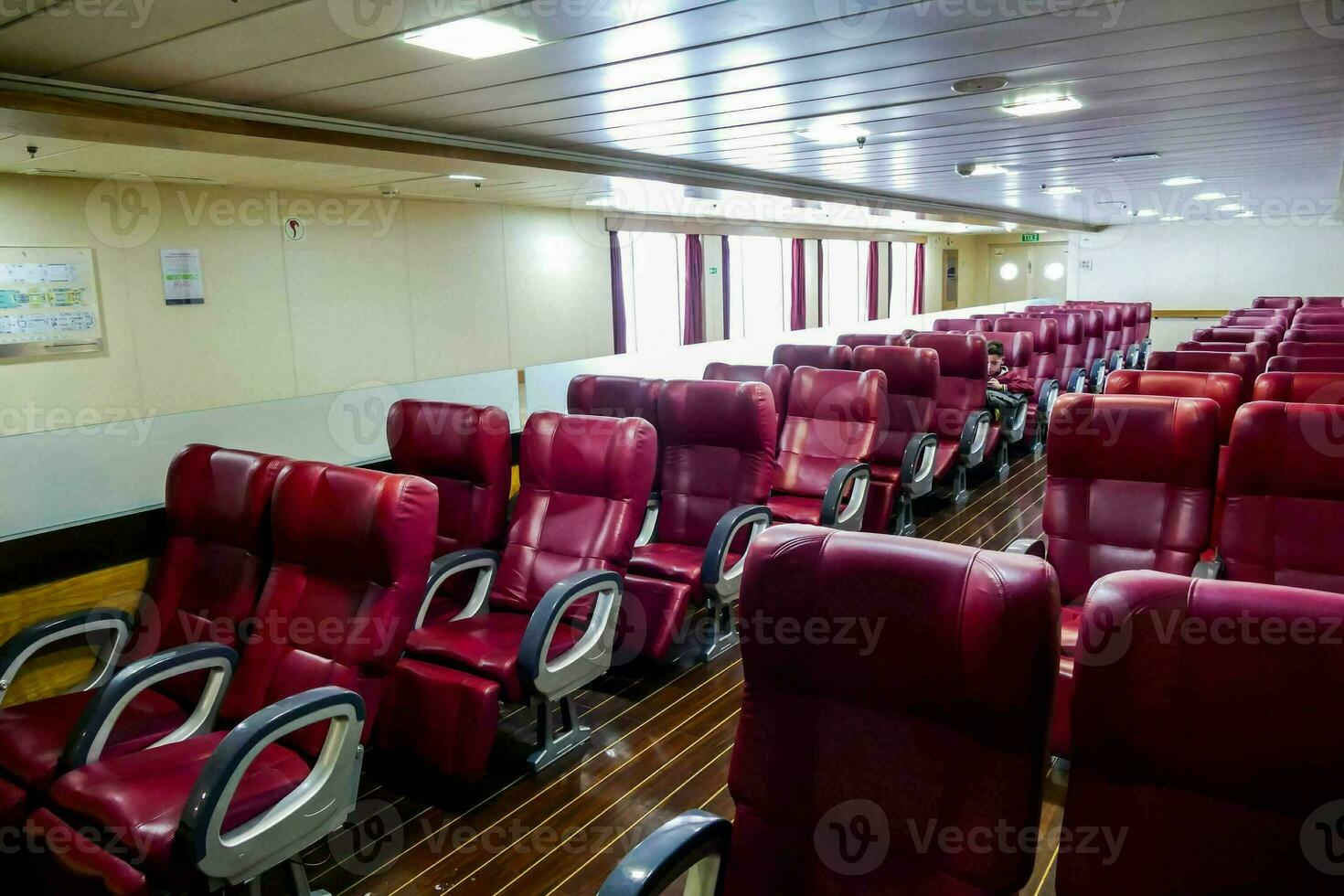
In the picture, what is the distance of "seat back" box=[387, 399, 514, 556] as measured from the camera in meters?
2.96

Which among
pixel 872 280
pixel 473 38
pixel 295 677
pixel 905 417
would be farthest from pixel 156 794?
pixel 872 280

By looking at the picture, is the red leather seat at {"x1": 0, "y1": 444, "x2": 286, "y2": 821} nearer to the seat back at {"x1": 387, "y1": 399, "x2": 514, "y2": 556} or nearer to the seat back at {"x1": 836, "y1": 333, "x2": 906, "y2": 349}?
the seat back at {"x1": 387, "y1": 399, "x2": 514, "y2": 556}

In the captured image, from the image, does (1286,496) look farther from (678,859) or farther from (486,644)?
(486,644)

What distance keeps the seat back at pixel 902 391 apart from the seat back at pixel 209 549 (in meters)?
3.32

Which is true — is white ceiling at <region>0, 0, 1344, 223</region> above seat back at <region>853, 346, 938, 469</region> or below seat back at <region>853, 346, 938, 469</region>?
above

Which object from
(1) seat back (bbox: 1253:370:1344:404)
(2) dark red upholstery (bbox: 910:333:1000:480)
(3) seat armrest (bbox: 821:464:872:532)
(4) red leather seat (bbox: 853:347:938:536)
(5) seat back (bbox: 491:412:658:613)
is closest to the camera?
(5) seat back (bbox: 491:412:658:613)

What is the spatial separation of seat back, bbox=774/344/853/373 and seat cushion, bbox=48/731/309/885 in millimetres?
3616

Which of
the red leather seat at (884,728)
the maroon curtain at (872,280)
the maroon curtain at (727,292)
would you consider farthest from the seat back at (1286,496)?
the maroon curtain at (872,280)

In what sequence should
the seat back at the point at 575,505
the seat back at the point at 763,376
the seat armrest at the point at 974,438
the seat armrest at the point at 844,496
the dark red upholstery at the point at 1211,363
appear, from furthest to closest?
the seat armrest at the point at 974,438
the seat back at the point at 763,376
the dark red upholstery at the point at 1211,363
the seat armrest at the point at 844,496
the seat back at the point at 575,505

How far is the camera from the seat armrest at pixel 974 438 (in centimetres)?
512

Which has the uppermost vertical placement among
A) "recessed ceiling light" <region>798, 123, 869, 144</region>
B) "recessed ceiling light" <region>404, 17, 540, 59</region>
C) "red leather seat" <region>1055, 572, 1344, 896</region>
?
"recessed ceiling light" <region>798, 123, 869, 144</region>

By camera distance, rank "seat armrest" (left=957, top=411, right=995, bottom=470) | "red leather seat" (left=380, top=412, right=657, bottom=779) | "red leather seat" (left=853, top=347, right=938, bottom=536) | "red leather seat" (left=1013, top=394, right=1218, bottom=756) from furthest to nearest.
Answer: "seat armrest" (left=957, top=411, right=995, bottom=470) < "red leather seat" (left=853, top=347, right=938, bottom=536) < "red leather seat" (left=1013, top=394, right=1218, bottom=756) < "red leather seat" (left=380, top=412, right=657, bottom=779)

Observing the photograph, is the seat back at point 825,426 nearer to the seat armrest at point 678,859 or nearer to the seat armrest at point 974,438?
the seat armrest at point 974,438

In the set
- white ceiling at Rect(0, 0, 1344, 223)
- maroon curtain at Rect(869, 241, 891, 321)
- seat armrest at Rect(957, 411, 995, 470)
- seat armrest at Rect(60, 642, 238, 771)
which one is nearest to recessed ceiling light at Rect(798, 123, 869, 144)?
white ceiling at Rect(0, 0, 1344, 223)
